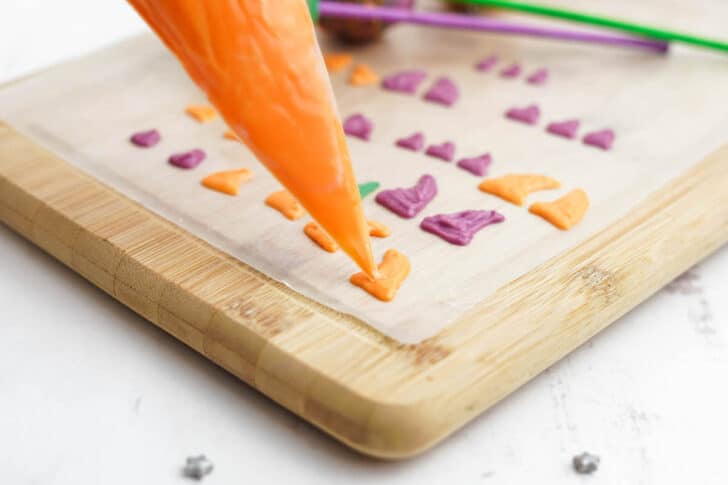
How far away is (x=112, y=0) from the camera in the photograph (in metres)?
1.90

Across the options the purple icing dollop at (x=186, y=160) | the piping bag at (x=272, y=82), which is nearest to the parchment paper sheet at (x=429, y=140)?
the purple icing dollop at (x=186, y=160)

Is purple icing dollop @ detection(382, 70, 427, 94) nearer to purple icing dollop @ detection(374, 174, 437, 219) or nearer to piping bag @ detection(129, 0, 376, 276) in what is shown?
purple icing dollop @ detection(374, 174, 437, 219)

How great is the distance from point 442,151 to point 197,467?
0.51m

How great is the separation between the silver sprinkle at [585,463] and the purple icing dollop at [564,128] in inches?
19.7

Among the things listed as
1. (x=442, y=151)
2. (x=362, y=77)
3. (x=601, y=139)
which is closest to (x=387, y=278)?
(x=442, y=151)

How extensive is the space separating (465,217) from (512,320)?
7.6 inches

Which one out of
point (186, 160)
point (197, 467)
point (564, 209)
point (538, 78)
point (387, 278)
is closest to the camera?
point (197, 467)

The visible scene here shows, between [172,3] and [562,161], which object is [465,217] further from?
[172,3]

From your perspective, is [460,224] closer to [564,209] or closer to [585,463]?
[564,209]

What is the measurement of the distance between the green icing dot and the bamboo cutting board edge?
19 cm

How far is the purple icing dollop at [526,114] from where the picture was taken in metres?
1.38

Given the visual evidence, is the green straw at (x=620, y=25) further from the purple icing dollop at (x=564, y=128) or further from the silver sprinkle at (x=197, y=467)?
the silver sprinkle at (x=197, y=467)

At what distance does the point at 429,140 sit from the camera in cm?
135

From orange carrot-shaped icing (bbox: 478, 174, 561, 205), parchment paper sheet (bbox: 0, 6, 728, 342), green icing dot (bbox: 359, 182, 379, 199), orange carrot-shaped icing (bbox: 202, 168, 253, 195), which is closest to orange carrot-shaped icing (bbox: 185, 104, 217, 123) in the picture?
parchment paper sheet (bbox: 0, 6, 728, 342)
